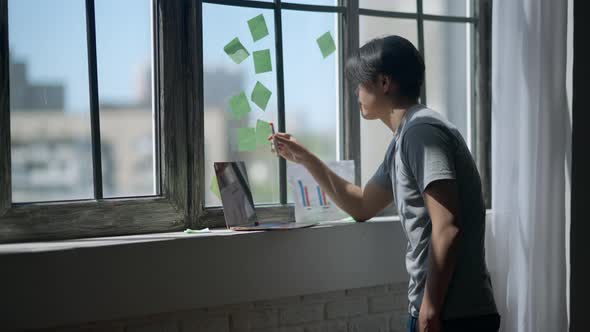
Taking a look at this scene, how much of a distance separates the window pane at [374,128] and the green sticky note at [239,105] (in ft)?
1.62

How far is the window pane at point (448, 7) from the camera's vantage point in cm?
275

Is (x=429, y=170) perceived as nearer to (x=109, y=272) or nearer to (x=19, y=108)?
(x=109, y=272)

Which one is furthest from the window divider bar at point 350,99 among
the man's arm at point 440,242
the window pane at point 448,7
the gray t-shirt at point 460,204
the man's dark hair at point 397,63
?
the man's arm at point 440,242

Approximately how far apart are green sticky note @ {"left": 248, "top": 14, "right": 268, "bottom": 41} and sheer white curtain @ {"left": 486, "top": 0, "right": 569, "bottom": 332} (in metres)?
0.84

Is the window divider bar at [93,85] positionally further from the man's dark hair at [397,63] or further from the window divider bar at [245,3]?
the man's dark hair at [397,63]

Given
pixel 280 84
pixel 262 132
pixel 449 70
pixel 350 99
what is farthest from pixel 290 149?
pixel 449 70

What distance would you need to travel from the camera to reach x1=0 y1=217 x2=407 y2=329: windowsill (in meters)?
1.85

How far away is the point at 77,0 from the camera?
215cm

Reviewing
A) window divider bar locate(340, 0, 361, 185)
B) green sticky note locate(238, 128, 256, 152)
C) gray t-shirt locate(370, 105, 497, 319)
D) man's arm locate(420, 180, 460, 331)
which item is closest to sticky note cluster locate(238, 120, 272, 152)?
green sticky note locate(238, 128, 256, 152)

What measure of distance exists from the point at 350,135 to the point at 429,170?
2.81 feet

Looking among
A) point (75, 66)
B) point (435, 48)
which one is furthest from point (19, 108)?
point (435, 48)

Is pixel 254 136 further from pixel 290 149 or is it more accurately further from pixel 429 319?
pixel 429 319

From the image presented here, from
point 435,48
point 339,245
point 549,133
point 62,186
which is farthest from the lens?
point 435,48

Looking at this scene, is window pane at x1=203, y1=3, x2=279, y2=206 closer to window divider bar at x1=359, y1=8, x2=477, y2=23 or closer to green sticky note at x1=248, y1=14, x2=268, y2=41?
green sticky note at x1=248, y1=14, x2=268, y2=41
